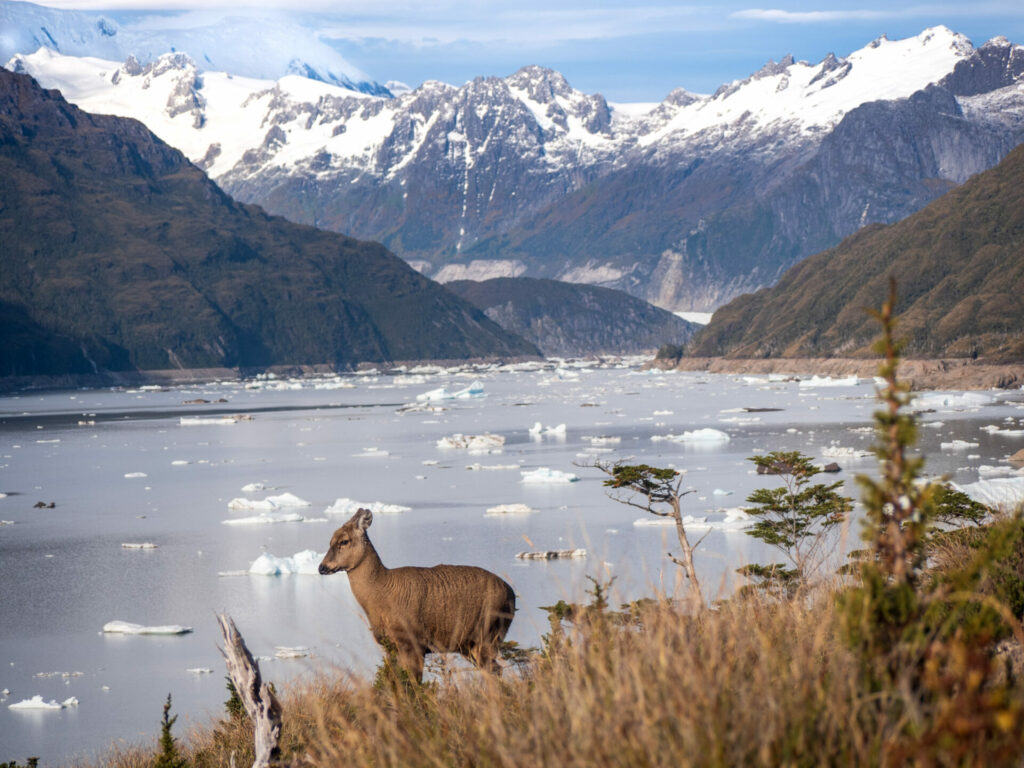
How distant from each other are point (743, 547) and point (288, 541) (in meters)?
13.6

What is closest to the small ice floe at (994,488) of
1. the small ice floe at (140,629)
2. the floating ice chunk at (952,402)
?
the small ice floe at (140,629)

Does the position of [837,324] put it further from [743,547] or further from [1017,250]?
[743,547]

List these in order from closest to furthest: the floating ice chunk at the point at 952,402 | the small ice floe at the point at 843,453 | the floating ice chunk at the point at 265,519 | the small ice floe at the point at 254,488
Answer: the floating ice chunk at the point at 265,519 < the small ice floe at the point at 254,488 < the small ice floe at the point at 843,453 < the floating ice chunk at the point at 952,402

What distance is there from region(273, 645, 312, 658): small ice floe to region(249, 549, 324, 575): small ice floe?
25.7ft

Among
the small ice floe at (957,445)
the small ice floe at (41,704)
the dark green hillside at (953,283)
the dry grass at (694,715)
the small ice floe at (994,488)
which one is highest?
the dark green hillside at (953,283)

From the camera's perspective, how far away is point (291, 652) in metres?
19.9

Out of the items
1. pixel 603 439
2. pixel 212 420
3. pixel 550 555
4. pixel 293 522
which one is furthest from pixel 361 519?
pixel 212 420

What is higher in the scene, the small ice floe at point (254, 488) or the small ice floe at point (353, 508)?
the small ice floe at point (353, 508)

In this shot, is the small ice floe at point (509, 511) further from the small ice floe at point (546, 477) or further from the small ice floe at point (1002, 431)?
the small ice floe at point (1002, 431)

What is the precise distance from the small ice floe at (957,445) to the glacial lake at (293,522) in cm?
62

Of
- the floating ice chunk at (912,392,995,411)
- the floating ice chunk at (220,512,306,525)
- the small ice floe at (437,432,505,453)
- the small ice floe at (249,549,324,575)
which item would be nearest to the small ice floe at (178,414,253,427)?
the small ice floe at (437,432,505,453)

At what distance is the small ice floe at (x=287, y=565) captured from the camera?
28422 millimetres

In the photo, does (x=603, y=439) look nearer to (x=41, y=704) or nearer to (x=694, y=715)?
(x=41, y=704)

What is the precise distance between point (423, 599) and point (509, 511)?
90.1ft
